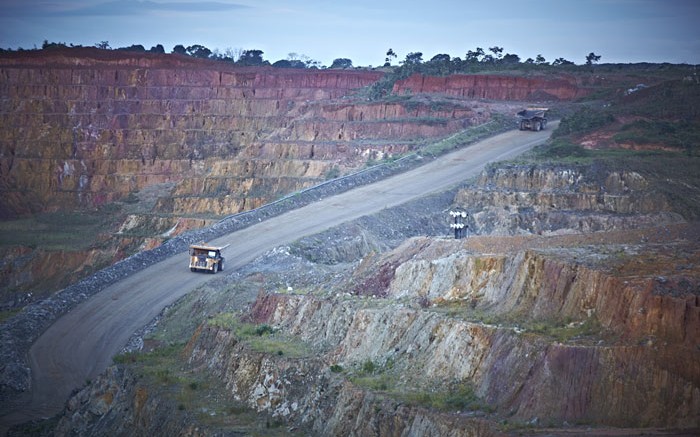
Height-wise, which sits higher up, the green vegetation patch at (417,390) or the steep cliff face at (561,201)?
the steep cliff face at (561,201)

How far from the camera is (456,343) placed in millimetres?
33281

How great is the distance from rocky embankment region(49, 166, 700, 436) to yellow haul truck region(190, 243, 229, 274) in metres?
3.14

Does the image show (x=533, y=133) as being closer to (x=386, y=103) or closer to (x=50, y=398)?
(x=386, y=103)

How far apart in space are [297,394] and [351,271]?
11941 mm

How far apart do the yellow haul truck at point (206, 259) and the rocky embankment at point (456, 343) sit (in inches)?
124

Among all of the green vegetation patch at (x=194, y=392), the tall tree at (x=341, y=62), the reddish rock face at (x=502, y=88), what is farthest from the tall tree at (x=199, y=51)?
the green vegetation patch at (x=194, y=392)

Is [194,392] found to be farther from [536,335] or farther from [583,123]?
[583,123]

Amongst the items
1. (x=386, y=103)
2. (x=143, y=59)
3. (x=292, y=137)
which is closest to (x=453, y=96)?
(x=386, y=103)

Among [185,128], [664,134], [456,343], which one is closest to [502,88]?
[185,128]

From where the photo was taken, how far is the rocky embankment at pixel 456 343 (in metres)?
28.4

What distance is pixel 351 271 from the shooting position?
48.9m

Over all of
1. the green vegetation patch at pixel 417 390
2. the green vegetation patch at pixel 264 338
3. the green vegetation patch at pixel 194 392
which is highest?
the green vegetation patch at pixel 417 390

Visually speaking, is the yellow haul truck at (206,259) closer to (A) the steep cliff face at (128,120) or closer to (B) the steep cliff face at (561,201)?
(B) the steep cliff face at (561,201)

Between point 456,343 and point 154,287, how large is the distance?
27.5 m
